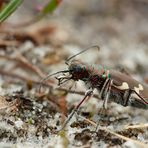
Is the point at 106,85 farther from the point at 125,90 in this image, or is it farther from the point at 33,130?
the point at 33,130

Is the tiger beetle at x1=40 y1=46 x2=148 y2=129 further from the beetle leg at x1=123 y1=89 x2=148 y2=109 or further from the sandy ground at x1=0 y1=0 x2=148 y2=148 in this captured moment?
the sandy ground at x1=0 y1=0 x2=148 y2=148

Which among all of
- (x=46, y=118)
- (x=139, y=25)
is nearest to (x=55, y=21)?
(x=139, y=25)

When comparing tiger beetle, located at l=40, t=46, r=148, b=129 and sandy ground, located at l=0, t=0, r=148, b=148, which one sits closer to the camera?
sandy ground, located at l=0, t=0, r=148, b=148

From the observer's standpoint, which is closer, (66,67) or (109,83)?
(109,83)

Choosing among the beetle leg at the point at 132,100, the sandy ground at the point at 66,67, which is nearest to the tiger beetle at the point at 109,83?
the beetle leg at the point at 132,100

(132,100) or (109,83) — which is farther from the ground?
(109,83)

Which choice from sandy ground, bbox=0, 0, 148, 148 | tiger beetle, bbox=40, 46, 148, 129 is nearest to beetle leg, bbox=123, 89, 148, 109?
tiger beetle, bbox=40, 46, 148, 129

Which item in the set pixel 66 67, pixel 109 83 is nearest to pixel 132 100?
pixel 109 83

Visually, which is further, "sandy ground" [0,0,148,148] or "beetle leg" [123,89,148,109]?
"beetle leg" [123,89,148,109]

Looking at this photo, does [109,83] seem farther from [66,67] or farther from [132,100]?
[66,67]
